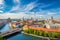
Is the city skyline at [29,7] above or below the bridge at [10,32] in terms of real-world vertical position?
above

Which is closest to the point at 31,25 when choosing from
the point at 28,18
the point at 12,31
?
the point at 28,18

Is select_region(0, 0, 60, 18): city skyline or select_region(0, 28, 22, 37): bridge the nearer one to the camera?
select_region(0, 28, 22, 37): bridge

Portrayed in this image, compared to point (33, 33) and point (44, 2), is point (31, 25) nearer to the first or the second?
point (33, 33)

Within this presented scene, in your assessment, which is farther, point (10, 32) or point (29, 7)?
point (29, 7)

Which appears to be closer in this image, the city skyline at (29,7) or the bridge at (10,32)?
the bridge at (10,32)

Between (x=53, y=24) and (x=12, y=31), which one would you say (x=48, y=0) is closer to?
(x=53, y=24)

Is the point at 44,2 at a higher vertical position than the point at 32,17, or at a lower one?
higher

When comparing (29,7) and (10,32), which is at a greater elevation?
(29,7)

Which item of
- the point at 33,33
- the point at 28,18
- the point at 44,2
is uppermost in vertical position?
the point at 44,2

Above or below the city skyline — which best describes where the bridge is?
below
